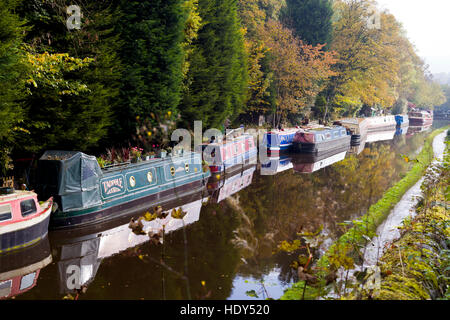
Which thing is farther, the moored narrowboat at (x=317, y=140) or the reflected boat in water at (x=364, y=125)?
the reflected boat in water at (x=364, y=125)

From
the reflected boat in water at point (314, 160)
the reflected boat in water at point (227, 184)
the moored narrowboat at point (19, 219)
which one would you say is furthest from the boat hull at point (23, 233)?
the reflected boat in water at point (314, 160)

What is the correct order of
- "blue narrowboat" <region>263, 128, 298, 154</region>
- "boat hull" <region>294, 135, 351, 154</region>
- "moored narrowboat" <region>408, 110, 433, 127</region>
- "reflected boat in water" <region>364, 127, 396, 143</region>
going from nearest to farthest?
"blue narrowboat" <region>263, 128, 298, 154</region> → "boat hull" <region>294, 135, 351, 154</region> → "reflected boat in water" <region>364, 127, 396, 143</region> → "moored narrowboat" <region>408, 110, 433, 127</region>

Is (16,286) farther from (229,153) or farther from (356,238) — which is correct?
(229,153)

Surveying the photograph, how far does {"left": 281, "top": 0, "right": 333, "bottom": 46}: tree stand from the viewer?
39.8m

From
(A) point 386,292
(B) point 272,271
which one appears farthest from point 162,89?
(A) point 386,292

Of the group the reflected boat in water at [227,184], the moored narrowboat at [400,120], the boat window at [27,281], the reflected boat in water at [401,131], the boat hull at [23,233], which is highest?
the boat hull at [23,233]

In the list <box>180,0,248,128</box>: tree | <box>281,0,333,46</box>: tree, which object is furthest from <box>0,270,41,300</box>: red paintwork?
<box>281,0,333,46</box>: tree

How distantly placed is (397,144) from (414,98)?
39988 mm

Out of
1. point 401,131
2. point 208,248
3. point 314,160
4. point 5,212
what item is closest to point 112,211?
point 5,212

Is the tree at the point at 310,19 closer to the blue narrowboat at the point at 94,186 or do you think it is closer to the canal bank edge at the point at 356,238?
the canal bank edge at the point at 356,238

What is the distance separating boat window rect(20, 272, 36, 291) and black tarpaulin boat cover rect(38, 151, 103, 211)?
288 cm

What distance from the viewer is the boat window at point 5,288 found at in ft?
27.0

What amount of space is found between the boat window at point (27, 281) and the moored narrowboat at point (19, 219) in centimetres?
127

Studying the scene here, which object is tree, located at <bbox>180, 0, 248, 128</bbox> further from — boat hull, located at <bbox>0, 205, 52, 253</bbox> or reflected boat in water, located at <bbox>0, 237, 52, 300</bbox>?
reflected boat in water, located at <bbox>0, 237, 52, 300</bbox>
